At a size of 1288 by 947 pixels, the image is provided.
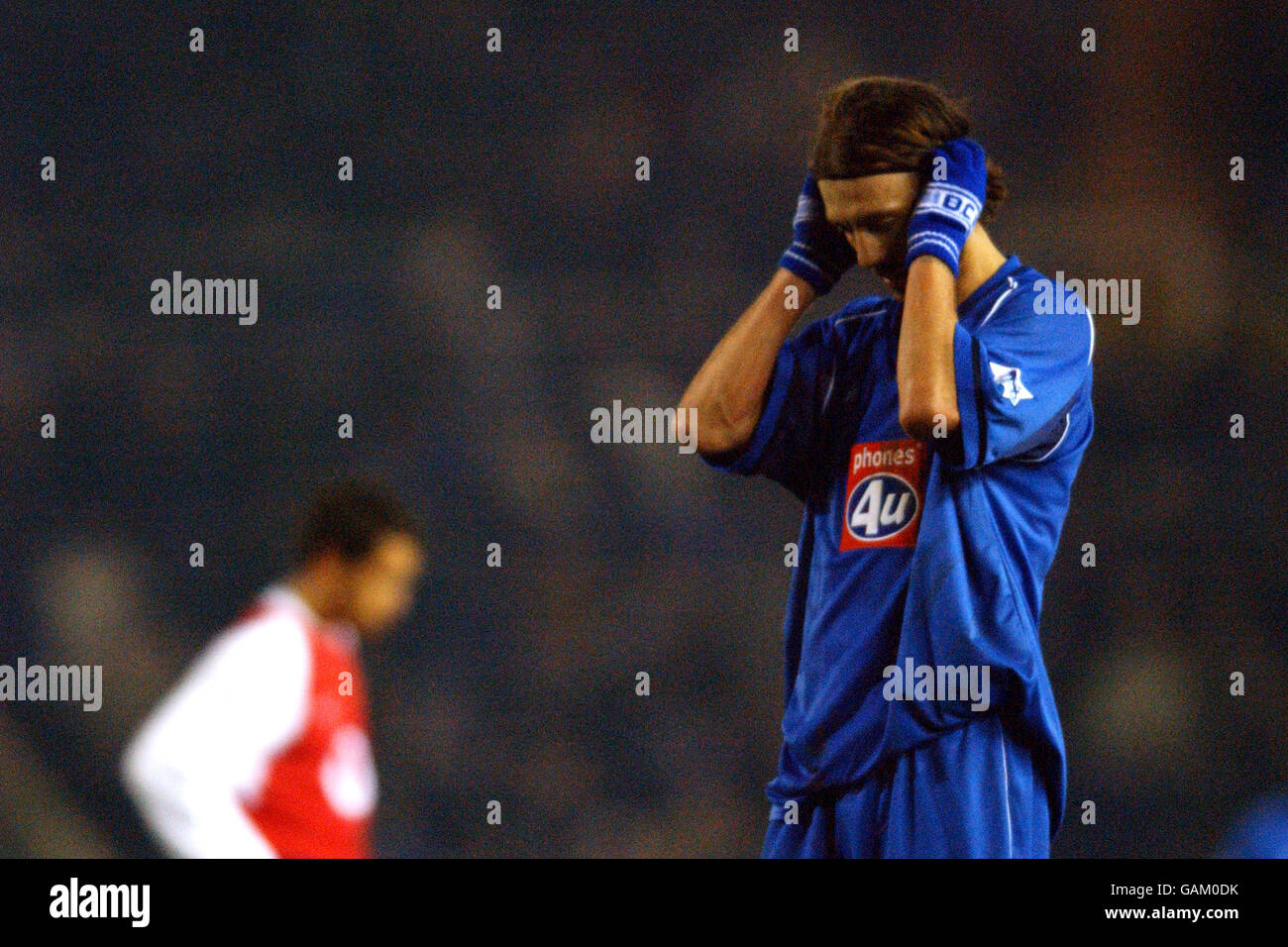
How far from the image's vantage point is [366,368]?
2873mm

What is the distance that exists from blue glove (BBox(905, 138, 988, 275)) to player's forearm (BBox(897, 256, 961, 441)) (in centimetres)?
2

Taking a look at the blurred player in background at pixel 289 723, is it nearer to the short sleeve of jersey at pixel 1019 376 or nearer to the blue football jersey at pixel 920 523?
the blue football jersey at pixel 920 523

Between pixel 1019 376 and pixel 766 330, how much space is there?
1.47 ft

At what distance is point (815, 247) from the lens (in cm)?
246

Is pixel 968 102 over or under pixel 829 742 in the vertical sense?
over

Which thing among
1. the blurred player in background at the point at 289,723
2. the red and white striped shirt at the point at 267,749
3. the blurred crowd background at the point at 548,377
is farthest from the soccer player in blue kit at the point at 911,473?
the red and white striped shirt at the point at 267,749

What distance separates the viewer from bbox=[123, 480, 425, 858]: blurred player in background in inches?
81.4

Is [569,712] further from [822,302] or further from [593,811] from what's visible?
[822,302]

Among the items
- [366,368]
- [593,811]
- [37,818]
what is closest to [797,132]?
[366,368]

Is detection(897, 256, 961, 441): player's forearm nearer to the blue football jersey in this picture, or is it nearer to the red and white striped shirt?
the blue football jersey

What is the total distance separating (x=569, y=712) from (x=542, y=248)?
97 cm

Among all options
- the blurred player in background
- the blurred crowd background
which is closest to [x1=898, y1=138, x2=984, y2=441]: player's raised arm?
the blurred crowd background

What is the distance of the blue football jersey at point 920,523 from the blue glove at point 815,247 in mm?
115
